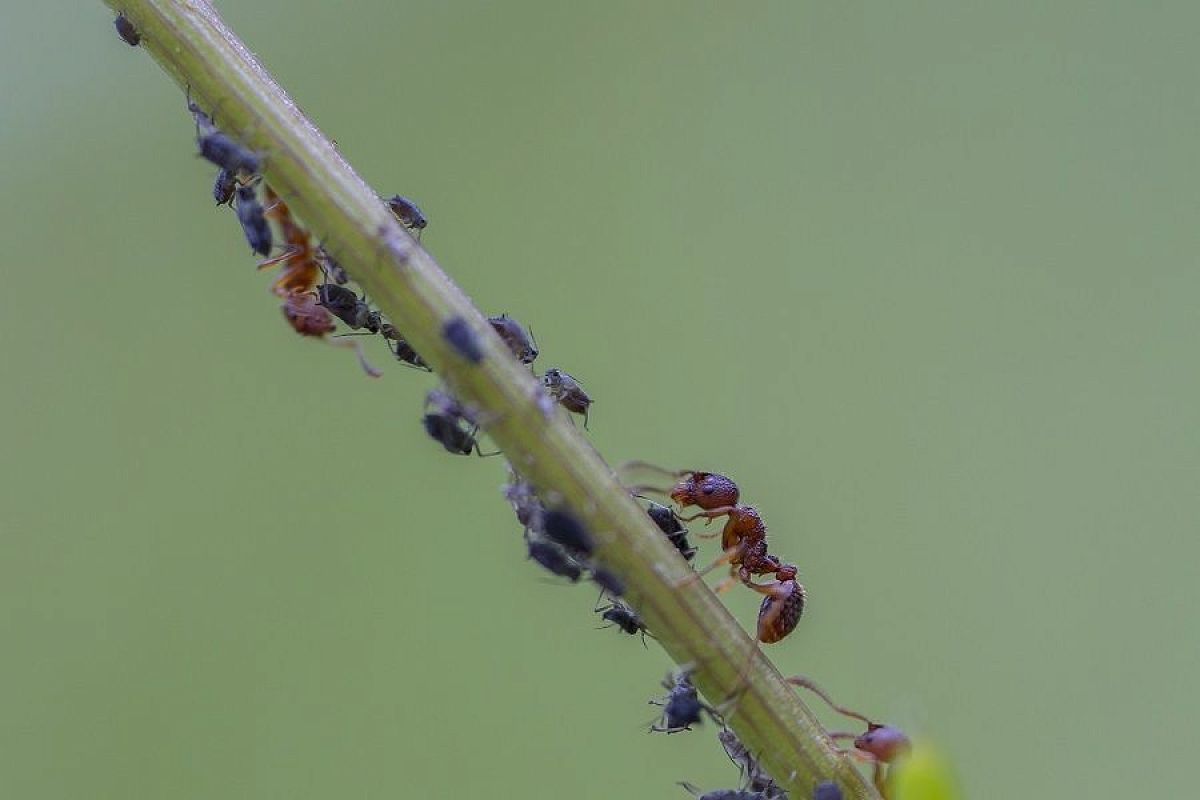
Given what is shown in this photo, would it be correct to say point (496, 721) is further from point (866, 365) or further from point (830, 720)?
point (866, 365)

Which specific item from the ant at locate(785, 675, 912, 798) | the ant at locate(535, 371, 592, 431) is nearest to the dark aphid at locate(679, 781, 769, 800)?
the ant at locate(785, 675, 912, 798)

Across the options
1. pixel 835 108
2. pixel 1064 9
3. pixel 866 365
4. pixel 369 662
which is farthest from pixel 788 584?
pixel 1064 9

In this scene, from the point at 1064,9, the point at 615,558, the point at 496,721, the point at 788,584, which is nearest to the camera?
the point at 615,558

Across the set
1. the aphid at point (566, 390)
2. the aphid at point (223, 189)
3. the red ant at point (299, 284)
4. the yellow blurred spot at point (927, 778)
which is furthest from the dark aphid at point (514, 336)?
the yellow blurred spot at point (927, 778)

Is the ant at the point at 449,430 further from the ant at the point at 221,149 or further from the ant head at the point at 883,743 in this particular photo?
the ant head at the point at 883,743

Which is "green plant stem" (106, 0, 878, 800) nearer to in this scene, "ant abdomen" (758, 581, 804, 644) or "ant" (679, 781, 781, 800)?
"ant" (679, 781, 781, 800)

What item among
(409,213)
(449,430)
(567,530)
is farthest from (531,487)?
(409,213)
